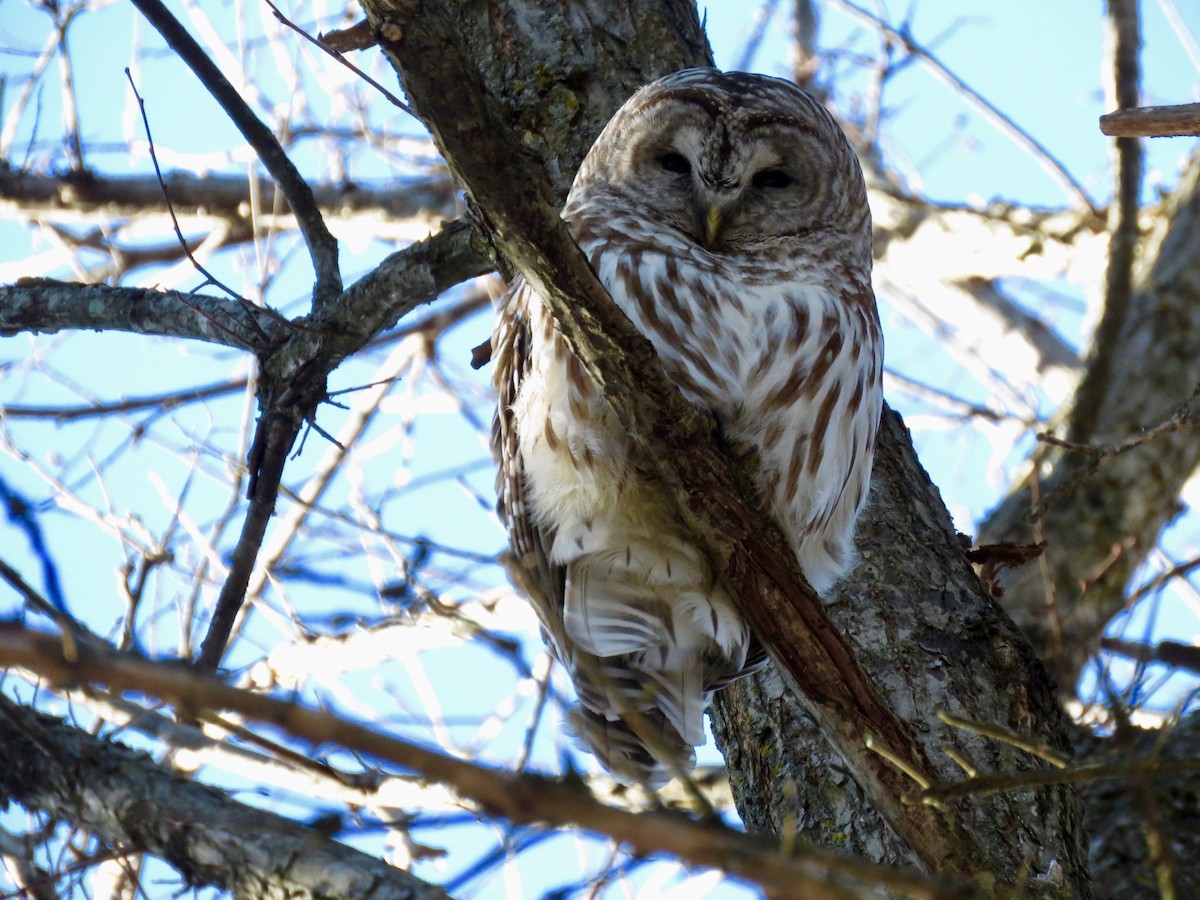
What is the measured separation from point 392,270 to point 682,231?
Answer: 2.55 ft

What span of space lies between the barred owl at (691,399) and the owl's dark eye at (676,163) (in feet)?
0.56

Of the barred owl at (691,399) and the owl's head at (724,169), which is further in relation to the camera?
the owl's head at (724,169)

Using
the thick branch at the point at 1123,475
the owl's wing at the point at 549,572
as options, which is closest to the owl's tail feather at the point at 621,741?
the owl's wing at the point at 549,572

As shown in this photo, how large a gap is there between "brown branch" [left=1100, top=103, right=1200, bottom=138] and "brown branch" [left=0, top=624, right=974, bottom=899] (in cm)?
147

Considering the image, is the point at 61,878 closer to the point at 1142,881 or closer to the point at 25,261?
the point at 1142,881

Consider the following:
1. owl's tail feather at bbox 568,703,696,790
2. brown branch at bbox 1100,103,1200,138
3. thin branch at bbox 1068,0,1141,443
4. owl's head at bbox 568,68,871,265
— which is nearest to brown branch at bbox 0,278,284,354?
owl's head at bbox 568,68,871,265

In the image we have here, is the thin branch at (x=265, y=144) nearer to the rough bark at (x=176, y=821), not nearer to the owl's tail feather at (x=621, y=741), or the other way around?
the owl's tail feather at (x=621, y=741)

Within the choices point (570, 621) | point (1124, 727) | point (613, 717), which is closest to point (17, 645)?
point (1124, 727)

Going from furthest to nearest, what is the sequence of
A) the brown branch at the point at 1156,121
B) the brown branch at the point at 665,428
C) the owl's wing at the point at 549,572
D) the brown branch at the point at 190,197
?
the brown branch at the point at 190,197 → the owl's wing at the point at 549,572 → the brown branch at the point at 1156,121 → the brown branch at the point at 665,428

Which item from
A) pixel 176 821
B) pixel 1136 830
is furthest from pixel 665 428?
pixel 1136 830

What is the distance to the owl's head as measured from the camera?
11.6 ft

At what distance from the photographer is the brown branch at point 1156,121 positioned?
218cm

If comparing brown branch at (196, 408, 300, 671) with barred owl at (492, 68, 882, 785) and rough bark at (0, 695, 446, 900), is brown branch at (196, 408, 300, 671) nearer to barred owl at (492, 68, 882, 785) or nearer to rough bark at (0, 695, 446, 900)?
rough bark at (0, 695, 446, 900)

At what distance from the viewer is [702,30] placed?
421cm
